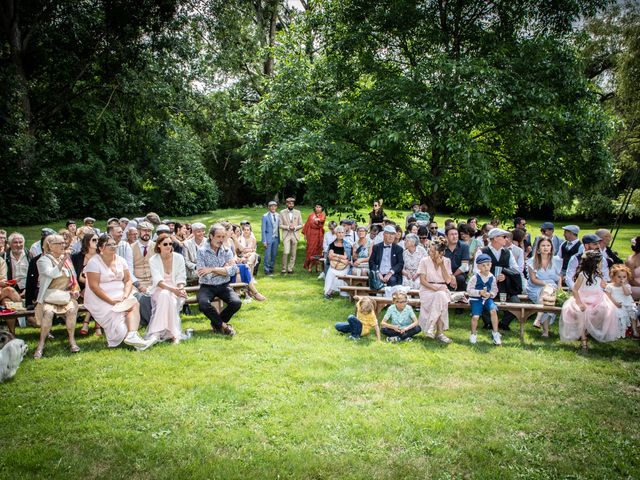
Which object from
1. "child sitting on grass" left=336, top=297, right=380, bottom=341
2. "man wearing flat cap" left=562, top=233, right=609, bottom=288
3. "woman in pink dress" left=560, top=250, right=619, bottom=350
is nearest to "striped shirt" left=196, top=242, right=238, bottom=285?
"child sitting on grass" left=336, top=297, right=380, bottom=341

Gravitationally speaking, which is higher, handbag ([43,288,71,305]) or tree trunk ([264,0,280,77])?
tree trunk ([264,0,280,77])

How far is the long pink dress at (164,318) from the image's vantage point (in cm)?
691

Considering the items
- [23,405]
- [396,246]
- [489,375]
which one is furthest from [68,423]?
[396,246]

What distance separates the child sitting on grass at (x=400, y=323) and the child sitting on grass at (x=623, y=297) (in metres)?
3.21

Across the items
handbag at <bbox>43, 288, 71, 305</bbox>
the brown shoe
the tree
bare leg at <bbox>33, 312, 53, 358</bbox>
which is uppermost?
the tree

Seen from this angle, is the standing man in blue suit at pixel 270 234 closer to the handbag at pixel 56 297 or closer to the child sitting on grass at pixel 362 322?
the child sitting on grass at pixel 362 322

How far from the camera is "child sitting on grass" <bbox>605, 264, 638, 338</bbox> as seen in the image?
708 cm

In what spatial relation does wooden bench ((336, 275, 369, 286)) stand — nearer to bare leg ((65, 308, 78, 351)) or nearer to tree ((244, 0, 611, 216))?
tree ((244, 0, 611, 216))

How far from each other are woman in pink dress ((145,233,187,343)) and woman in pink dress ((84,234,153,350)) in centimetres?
28

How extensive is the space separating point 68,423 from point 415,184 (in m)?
12.1

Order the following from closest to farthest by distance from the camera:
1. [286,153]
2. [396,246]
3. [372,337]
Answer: [372,337], [396,246], [286,153]

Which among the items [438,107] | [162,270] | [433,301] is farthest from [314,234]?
[162,270]

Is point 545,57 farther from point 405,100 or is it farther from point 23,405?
point 23,405

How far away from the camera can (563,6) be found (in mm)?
12547
